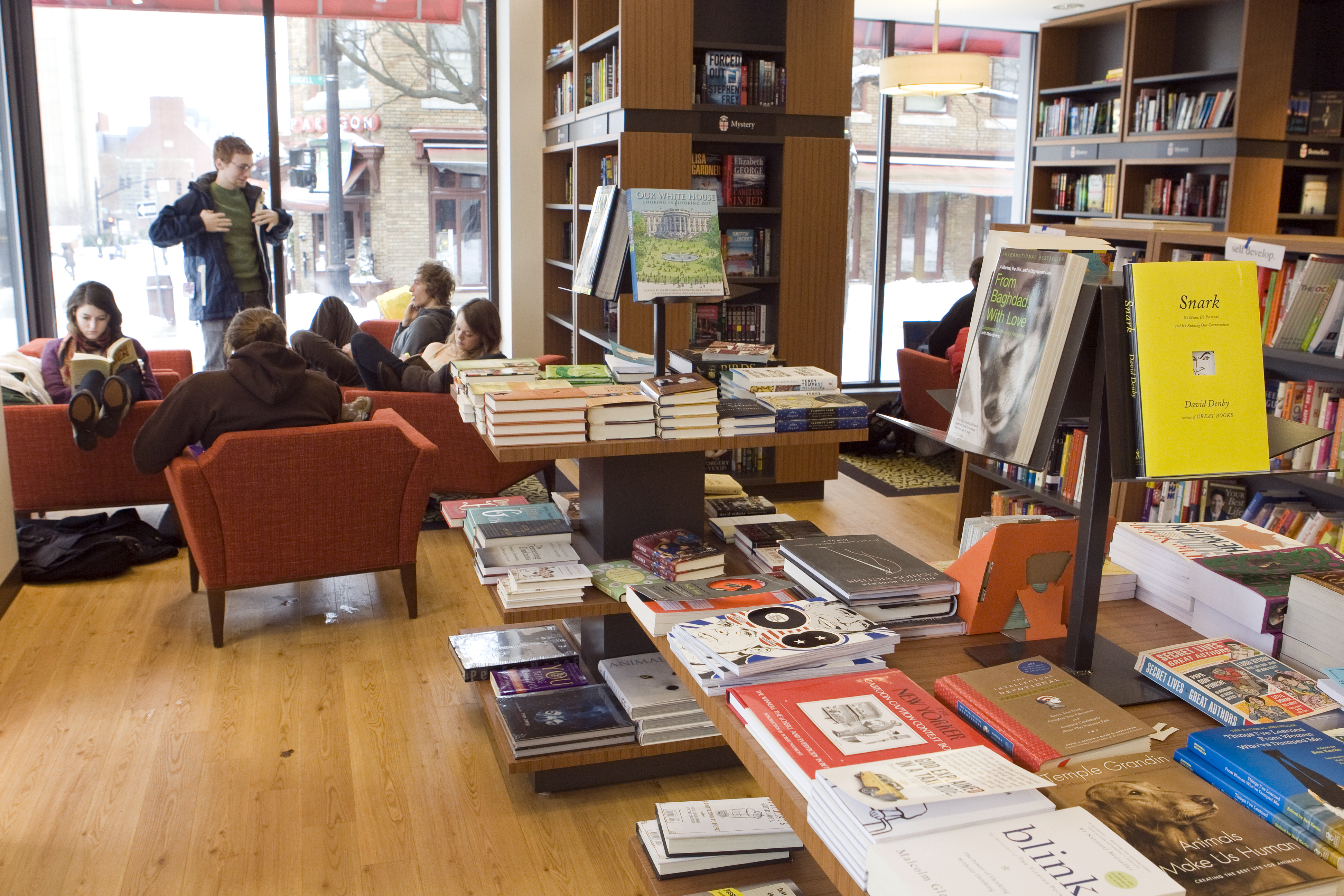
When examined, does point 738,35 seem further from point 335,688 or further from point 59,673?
point 59,673

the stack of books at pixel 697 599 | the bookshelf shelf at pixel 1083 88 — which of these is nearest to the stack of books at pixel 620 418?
the stack of books at pixel 697 599

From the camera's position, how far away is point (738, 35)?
18.2 ft

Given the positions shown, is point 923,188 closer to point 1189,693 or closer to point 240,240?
point 240,240

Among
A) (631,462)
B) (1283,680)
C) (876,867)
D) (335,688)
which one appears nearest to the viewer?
(876,867)

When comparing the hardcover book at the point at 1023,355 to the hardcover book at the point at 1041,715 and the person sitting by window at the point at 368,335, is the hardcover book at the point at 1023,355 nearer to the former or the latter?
→ the hardcover book at the point at 1041,715

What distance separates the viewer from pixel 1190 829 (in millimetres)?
1236

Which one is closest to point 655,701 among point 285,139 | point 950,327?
point 950,327

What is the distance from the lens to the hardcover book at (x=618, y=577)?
8.89 feet

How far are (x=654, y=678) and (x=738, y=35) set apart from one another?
12.5 feet

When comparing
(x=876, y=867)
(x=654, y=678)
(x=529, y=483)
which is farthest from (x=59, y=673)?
(x=876, y=867)

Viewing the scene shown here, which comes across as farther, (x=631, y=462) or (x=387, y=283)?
(x=387, y=283)

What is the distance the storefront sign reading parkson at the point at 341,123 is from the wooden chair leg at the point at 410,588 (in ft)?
13.7

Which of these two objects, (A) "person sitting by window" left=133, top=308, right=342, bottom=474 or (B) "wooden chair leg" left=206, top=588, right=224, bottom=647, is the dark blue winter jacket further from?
(B) "wooden chair leg" left=206, top=588, right=224, bottom=647

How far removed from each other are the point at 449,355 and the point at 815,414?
2889mm
